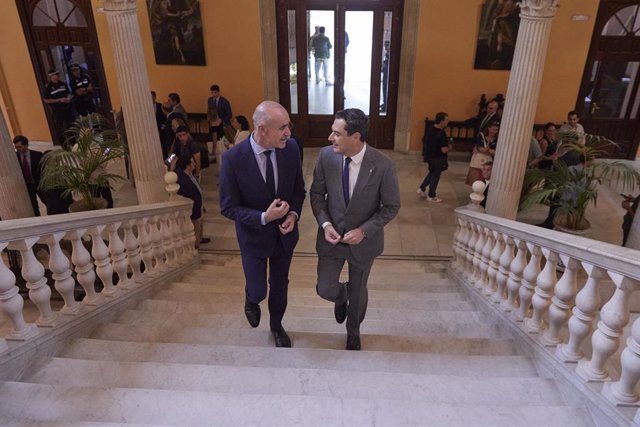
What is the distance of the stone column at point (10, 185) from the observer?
490cm

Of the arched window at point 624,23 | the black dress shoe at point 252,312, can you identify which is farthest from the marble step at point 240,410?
the arched window at point 624,23

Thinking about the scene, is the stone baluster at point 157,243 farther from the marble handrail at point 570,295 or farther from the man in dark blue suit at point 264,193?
the marble handrail at point 570,295

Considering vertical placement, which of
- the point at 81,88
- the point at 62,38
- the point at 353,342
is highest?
the point at 62,38

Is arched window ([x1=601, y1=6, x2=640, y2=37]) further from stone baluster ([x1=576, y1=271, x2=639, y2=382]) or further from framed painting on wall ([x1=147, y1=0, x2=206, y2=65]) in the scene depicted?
stone baluster ([x1=576, y1=271, x2=639, y2=382])

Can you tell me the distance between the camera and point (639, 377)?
84.8 inches

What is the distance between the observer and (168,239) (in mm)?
4887

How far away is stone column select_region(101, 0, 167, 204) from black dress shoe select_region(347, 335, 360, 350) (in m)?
3.79

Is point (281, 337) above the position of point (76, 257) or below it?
below

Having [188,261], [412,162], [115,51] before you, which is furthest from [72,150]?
[412,162]

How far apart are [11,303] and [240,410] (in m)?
1.37

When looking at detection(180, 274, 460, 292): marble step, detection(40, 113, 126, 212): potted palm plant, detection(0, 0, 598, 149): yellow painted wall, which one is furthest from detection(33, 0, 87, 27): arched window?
detection(180, 274, 460, 292): marble step

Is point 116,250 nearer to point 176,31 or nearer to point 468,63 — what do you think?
point 176,31

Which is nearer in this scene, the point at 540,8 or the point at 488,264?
the point at 488,264

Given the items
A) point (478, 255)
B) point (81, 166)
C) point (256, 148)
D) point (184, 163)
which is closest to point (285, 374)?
point (256, 148)
